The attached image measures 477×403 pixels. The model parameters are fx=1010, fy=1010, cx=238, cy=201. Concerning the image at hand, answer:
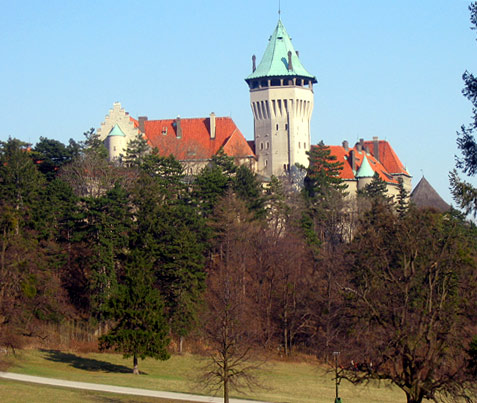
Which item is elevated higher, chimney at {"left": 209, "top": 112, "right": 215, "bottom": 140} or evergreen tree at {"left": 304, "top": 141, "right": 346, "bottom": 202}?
chimney at {"left": 209, "top": 112, "right": 215, "bottom": 140}

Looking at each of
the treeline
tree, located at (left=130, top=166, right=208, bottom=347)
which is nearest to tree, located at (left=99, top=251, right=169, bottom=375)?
the treeline

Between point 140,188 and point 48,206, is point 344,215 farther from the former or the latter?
point 48,206

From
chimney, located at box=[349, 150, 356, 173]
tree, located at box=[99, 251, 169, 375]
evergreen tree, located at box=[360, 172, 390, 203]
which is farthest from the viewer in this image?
chimney, located at box=[349, 150, 356, 173]

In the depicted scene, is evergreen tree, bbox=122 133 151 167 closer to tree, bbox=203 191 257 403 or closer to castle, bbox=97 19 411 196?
castle, bbox=97 19 411 196

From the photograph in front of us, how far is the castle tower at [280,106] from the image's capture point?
322 ft

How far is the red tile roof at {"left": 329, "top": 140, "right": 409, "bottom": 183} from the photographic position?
104 meters

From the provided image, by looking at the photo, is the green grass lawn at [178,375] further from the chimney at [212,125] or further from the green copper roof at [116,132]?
the chimney at [212,125]

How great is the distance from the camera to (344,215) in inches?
3157

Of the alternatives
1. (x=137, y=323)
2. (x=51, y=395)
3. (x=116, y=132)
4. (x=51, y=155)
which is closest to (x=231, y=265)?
(x=137, y=323)

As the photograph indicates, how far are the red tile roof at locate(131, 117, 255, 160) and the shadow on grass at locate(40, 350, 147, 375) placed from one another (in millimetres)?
41479

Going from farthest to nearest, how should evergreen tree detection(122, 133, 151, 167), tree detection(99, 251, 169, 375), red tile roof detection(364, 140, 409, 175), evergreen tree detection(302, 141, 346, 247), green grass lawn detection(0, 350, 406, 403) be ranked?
red tile roof detection(364, 140, 409, 175), evergreen tree detection(122, 133, 151, 167), evergreen tree detection(302, 141, 346, 247), tree detection(99, 251, 169, 375), green grass lawn detection(0, 350, 406, 403)

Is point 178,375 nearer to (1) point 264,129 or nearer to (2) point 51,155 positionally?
(2) point 51,155

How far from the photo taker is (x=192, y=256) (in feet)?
197

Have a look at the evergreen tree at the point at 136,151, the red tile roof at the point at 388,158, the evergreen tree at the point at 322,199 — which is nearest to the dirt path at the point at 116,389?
the evergreen tree at the point at 322,199
